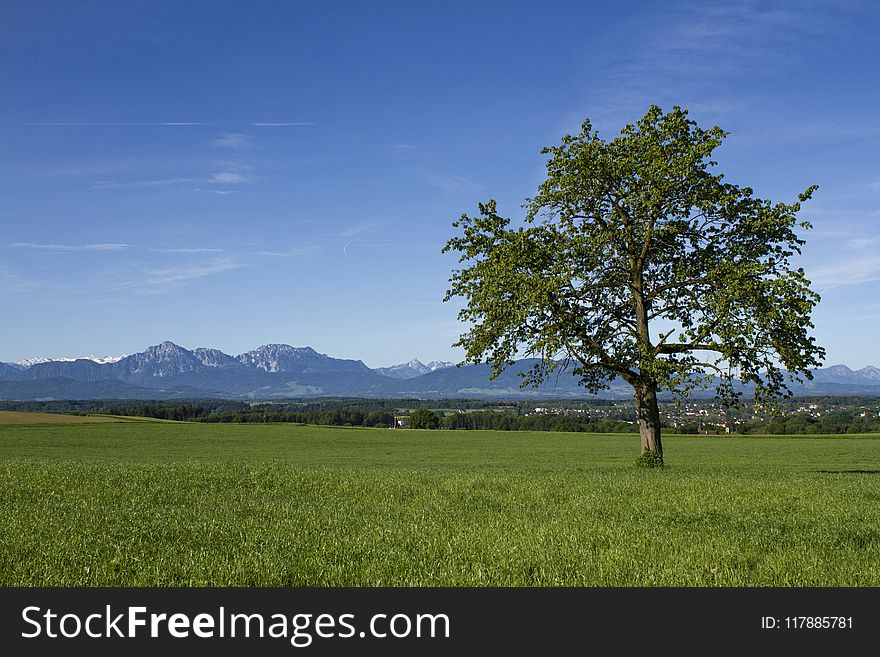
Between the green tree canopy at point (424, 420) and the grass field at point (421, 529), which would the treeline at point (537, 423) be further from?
the grass field at point (421, 529)

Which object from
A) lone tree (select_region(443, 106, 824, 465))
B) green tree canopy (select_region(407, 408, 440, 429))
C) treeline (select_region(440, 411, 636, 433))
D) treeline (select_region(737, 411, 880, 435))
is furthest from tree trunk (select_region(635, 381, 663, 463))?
green tree canopy (select_region(407, 408, 440, 429))

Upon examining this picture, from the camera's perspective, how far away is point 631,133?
31766 millimetres

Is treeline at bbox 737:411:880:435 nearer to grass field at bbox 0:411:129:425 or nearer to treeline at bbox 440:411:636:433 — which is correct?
treeline at bbox 440:411:636:433

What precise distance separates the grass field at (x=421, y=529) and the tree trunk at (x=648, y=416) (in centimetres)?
783

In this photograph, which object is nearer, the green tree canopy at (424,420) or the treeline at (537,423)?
the treeline at (537,423)

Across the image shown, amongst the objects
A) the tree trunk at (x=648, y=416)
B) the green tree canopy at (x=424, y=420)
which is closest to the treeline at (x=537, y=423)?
the green tree canopy at (x=424, y=420)

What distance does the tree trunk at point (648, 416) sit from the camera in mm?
31703

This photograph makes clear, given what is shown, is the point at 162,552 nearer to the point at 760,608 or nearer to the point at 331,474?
the point at 760,608

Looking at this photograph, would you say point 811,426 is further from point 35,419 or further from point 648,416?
point 35,419

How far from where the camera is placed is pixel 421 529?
13.8 m

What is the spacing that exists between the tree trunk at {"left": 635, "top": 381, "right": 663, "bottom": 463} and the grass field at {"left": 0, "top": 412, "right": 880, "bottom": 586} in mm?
7827

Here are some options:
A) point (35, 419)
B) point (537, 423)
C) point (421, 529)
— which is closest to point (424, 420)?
point (537, 423)

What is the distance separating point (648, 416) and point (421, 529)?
2126 centimetres

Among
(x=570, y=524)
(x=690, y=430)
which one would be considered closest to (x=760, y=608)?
(x=570, y=524)
